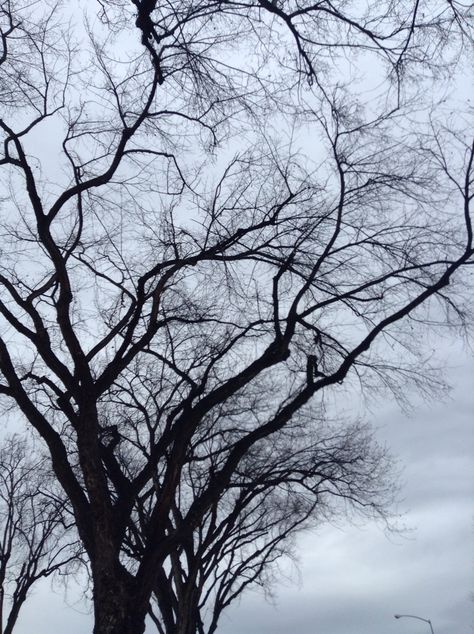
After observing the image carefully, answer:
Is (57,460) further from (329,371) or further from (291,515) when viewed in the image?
(291,515)

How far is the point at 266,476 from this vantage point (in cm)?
1803

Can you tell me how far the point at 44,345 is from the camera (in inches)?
449

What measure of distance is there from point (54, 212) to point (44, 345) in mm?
1972

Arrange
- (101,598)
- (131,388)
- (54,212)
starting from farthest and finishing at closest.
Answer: (131,388)
(54,212)
(101,598)

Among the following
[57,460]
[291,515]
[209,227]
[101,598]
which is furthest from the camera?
[291,515]

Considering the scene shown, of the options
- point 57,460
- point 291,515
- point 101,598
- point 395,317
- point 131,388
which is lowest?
point 101,598

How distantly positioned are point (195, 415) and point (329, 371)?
294cm

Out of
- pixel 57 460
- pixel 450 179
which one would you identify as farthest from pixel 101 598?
pixel 450 179

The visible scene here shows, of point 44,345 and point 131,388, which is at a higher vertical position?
point 131,388

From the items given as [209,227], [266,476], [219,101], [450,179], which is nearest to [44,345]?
[209,227]

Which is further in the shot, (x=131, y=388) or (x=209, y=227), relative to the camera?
(x=131, y=388)

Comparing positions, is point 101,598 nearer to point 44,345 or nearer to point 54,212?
point 44,345

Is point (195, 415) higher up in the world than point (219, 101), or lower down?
lower down

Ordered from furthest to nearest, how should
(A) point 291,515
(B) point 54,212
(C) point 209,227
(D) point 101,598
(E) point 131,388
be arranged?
(A) point 291,515
(E) point 131,388
(C) point 209,227
(B) point 54,212
(D) point 101,598
